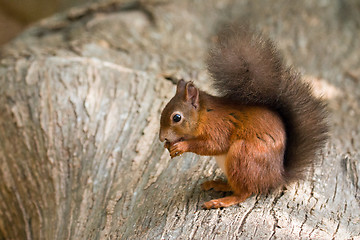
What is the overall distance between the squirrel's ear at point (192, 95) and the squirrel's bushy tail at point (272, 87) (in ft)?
0.56

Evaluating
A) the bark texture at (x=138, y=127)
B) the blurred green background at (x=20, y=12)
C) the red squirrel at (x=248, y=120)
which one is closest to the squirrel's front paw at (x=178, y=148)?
the red squirrel at (x=248, y=120)

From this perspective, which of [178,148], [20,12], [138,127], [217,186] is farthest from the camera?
[20,12]

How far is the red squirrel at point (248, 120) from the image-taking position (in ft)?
6.45

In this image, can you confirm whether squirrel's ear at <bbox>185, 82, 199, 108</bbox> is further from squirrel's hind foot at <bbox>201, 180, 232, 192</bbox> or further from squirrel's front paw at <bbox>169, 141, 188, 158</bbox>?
squirrel's hind foot at <bbox>201, 180, 232, 192</bbox>

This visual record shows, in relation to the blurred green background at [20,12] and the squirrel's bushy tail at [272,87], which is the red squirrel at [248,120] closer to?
the squirrel's bushy tail at [272,87]

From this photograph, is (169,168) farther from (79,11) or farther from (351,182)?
(79,11)

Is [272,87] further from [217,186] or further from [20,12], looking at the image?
[20,12]

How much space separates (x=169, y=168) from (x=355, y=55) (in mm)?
2435

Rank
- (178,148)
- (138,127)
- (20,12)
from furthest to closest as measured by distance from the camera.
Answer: (20,12) < (138,127) < (178,148)

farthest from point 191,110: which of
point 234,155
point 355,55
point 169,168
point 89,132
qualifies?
point 355,55

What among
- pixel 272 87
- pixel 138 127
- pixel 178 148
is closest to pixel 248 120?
pixel 272 87

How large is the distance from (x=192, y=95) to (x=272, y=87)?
378mm

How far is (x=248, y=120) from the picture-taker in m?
2.00

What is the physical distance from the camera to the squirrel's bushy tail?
2039 millimetres
